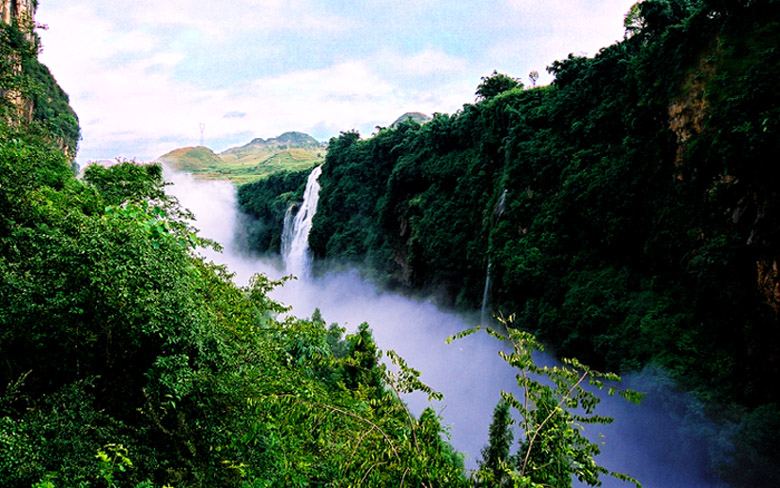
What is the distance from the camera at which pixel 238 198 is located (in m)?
68.5

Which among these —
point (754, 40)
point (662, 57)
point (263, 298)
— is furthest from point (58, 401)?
point (662, 57)

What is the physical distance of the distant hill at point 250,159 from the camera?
4120 inches

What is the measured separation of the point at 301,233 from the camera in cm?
4553

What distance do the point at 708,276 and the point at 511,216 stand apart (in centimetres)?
1058

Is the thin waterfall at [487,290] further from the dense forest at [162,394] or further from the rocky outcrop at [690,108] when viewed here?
the dense forest at [162,394]

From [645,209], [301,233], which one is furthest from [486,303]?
[301,233]

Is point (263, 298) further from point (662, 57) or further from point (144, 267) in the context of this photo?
point (662, 57)

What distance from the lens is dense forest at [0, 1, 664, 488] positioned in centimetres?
326

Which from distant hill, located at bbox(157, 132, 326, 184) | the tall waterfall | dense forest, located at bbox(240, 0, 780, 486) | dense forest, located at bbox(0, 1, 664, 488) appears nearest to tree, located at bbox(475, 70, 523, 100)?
dense forest, located at bbox(240, 0, 780, 486)

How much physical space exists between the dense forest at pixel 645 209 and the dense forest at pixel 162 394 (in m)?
11.9

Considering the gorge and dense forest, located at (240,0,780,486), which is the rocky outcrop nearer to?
dense forest, located at (240,0,780,486)

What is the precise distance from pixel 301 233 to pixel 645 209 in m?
36.1

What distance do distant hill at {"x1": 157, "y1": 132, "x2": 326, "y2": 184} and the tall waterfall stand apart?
132ft

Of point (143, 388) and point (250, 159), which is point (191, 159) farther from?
point (143, 388)
